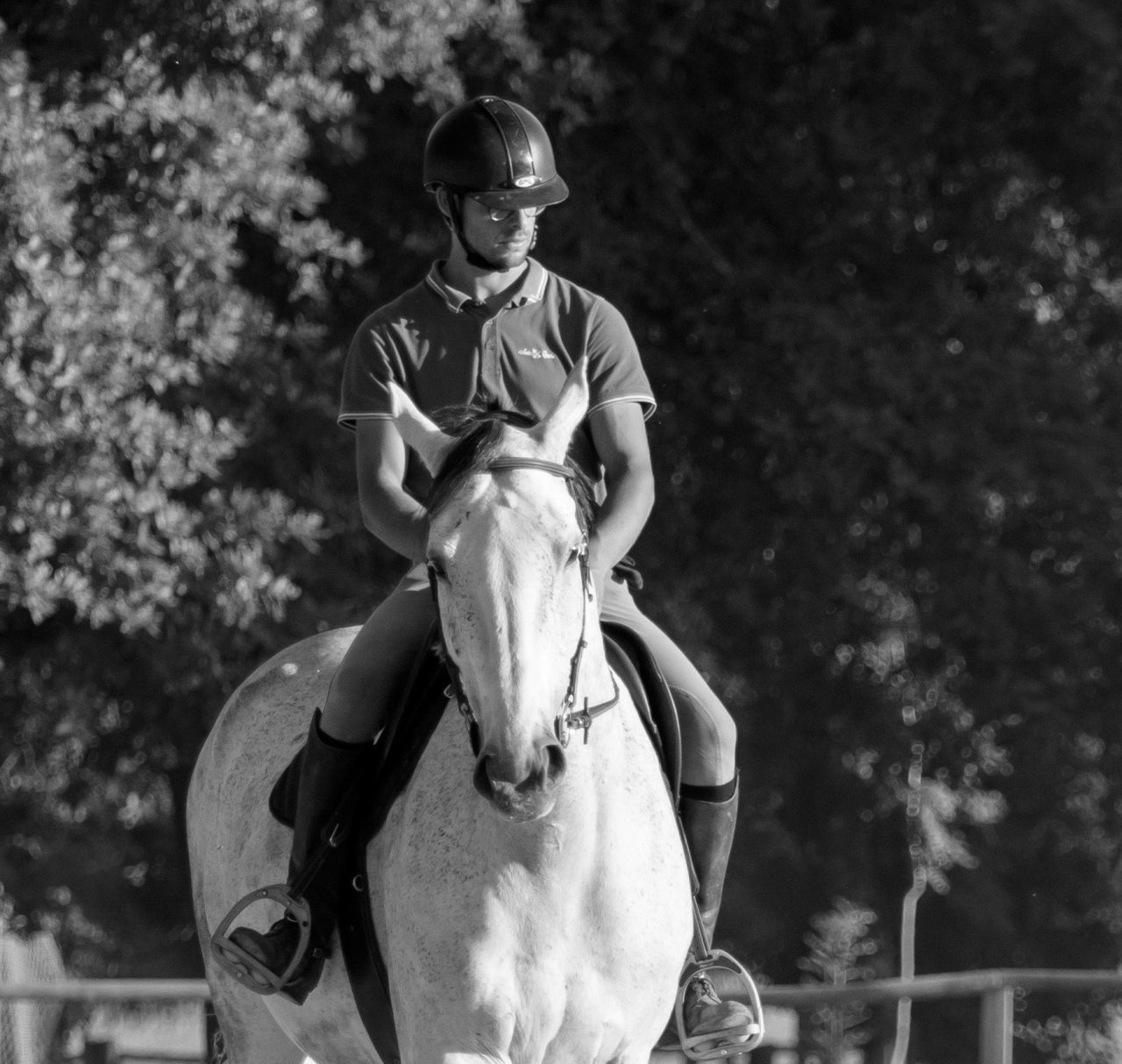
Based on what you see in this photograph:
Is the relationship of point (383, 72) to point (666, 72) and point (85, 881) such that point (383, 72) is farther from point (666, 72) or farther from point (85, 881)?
point (85, 881)

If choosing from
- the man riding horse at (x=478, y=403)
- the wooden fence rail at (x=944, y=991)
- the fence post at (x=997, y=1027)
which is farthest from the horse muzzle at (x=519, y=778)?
the fence post at (x=997, y=1027)

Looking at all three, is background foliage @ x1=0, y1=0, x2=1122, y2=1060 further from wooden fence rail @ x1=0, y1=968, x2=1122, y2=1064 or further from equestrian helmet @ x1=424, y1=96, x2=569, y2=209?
equestrian helmet @ x1=424, y1=96, x2=569, y2=209

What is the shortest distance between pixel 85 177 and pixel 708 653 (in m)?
4.85

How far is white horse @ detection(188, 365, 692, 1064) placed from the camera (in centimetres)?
357

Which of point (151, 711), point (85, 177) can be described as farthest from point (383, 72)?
point (151, 711)

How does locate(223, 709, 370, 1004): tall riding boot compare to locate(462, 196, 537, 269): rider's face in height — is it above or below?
below

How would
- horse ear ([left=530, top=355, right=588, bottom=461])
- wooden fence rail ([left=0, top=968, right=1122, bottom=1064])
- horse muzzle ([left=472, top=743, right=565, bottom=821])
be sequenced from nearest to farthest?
horse muzzle ([left=472, top=743, right=565, bottom=821]) → horse ear ([left=530, top=355, right=588, bottom=461]) → wooden fence rail ([left=0, top=968, right=1122, bottom=1064])

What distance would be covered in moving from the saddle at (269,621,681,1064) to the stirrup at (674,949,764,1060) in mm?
427

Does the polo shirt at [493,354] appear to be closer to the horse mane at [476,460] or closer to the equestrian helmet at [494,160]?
the equestrian helmet at [494,160]

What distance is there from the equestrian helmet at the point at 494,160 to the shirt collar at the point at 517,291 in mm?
207

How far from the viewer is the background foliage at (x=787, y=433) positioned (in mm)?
10352

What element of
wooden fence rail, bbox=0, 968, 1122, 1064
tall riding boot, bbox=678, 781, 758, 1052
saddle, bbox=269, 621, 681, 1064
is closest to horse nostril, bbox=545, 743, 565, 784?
saddle, bbox=269, 621, 681, 1064

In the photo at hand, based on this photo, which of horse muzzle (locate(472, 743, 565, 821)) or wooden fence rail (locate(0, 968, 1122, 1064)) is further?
wooden fence rail (locate(0, 968, 1122, 1064))

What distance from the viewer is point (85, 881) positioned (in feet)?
41.8
